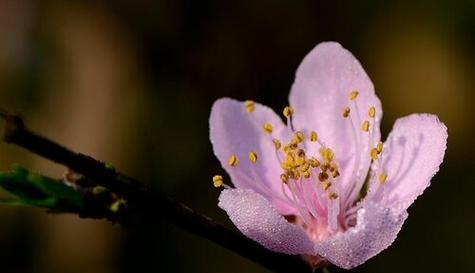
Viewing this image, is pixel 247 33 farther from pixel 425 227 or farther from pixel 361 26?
pixel 425 227

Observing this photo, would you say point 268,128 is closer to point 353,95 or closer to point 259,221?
point 353,95

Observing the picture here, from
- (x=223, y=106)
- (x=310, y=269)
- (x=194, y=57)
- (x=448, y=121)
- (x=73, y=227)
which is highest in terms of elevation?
(x=194, y=57)

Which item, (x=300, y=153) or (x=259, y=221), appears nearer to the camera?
(x=259, y=221)

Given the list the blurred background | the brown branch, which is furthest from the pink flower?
the blurred background

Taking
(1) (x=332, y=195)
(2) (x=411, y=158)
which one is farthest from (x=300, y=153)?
(2) (x=411, y=158)

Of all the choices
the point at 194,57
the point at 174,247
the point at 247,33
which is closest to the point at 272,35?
the point at 247,33

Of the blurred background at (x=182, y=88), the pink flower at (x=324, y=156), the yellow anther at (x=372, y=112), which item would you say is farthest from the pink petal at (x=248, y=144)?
the blurred background at (x=182, y=88)

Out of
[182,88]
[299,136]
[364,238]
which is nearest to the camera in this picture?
[364,238]
